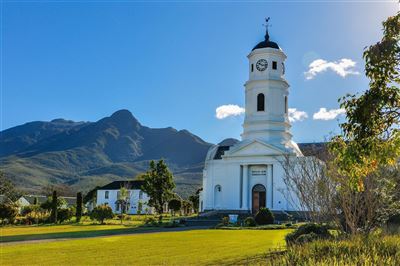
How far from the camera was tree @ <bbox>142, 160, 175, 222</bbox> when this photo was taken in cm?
5997

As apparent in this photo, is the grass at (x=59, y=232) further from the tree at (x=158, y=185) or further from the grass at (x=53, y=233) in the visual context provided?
the tree at (x=158, y=185)

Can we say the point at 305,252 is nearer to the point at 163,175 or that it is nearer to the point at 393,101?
the point at 393,101

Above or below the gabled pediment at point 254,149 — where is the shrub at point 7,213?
below

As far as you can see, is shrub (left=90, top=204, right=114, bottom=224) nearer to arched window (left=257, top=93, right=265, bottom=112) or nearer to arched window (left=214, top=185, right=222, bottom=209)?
arched window (left=214, top=185, right=222, bottom=209)

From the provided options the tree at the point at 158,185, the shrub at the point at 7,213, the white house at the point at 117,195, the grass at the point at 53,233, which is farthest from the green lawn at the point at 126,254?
the white house at the point at 117,195

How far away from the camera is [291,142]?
51688 millimetres

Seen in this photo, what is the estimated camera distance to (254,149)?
50031mm

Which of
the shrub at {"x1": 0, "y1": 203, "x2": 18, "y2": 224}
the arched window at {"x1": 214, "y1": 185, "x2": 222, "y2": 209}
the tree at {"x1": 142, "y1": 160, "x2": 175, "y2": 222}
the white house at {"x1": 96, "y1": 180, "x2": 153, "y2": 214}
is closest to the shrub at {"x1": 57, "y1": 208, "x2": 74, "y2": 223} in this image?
the shrub at {"x1": 0, "y1": 203, "x2": 18, "y2": 224}

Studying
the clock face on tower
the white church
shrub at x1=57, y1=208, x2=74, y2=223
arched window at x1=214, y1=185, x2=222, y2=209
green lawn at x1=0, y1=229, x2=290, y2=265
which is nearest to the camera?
green lawn at x1=0, y1=229, x2=290, y2=265

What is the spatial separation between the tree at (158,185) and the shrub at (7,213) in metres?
20.1

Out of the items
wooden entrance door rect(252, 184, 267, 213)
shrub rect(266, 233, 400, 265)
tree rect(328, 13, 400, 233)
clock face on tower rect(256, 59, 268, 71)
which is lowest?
shrub rect(266, 233, 400, 265)

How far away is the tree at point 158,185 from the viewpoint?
59969 millimetres

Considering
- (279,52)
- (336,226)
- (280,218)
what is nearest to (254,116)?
(279,52)

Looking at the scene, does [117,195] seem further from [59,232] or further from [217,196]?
[59,232]
